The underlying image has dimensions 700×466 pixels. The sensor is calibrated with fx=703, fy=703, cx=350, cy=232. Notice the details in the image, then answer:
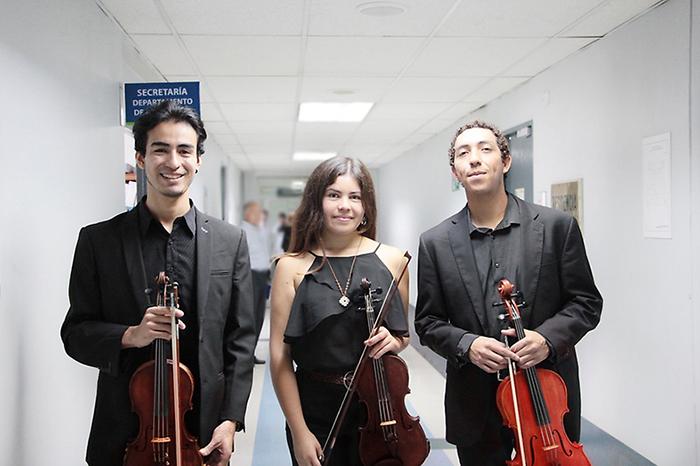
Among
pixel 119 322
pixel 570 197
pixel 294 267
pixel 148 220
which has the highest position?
pixel 570 197

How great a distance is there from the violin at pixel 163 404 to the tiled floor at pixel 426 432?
2.10 m

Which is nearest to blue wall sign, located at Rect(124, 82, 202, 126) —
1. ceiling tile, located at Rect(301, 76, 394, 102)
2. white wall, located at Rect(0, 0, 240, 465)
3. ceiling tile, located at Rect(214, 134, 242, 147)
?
white wall, located at Rect(0, 0, 240, 465)

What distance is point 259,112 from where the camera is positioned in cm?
643

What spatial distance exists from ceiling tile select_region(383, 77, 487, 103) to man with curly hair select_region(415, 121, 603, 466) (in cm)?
312

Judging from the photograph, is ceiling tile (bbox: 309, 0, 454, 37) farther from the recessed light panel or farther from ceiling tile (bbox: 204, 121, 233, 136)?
the recessed light panel

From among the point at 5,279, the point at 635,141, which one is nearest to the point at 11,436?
the point at 5,279

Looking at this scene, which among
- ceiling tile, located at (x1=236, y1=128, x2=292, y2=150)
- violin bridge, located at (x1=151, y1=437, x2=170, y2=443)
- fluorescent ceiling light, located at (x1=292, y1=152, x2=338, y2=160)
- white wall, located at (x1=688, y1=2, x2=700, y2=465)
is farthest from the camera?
fluorescent ceiling light, located at (x1=292, y1=152, x2=338, y2=160)

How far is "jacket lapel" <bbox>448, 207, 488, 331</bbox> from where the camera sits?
2.00 m

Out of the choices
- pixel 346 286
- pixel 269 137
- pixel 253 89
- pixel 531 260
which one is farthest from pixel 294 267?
pixel 269 137

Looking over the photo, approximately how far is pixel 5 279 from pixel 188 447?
2.75ft

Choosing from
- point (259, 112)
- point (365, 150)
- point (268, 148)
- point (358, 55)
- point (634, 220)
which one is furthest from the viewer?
point (365, 150)

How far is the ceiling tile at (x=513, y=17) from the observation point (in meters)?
3.29

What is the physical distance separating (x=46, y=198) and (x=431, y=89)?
3.57m

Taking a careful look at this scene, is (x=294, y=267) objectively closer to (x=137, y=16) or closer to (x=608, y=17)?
(x=137, y=16)
